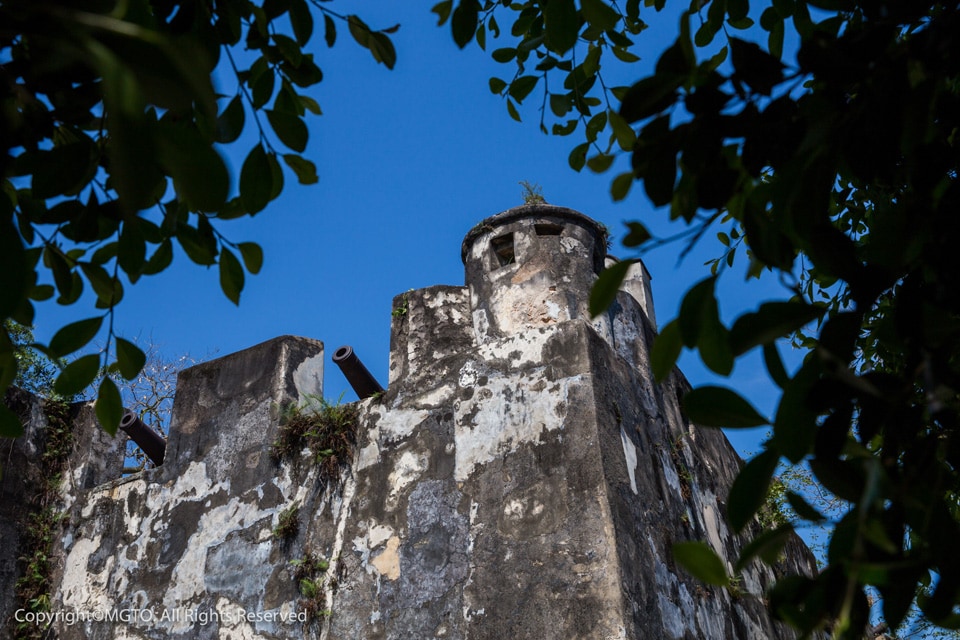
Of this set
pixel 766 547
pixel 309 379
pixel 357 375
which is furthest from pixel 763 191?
pixel 309 379

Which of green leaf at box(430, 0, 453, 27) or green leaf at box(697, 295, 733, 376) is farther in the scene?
green leaf at box(430, 0, 453, 27)

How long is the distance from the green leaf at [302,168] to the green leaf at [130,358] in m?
0.41

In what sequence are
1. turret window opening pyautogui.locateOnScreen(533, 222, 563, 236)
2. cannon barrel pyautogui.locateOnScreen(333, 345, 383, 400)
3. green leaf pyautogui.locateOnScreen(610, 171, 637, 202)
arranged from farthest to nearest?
turret window opening pyautogui.locateOnScreen(533, 222, 563, 236) → cannon barrel pyautogui.locateOnScreen(333, 345, 383, 400) → green leaf pyautogui.locateOnScreen(610, 171, 637, 202)

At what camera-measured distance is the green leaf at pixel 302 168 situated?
1614 millimetres

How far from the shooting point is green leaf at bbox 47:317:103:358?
1469mm

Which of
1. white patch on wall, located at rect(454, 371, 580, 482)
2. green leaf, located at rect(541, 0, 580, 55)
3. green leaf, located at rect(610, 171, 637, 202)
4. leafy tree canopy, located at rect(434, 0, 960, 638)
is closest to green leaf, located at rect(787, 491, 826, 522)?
leafy tree canopy, located at rect(434, 0, 960, 638)

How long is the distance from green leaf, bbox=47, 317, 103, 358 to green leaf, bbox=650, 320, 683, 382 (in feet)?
2.87

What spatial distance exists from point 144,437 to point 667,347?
15.6ft

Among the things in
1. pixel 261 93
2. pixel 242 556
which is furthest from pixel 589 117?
pixel 242 556

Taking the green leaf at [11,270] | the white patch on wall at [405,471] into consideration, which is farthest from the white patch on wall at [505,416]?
the green leaf at [11,270]

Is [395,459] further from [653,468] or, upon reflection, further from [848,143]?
[848,143]

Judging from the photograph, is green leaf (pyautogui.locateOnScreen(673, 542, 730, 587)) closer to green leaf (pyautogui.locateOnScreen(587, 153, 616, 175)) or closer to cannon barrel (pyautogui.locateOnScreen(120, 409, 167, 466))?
green leaf (pyautogui.locateOnScreen(587, 153, 616, 175))

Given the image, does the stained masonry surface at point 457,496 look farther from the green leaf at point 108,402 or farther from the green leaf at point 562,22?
the green leaf at point 562,22

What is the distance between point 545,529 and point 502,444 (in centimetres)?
48
